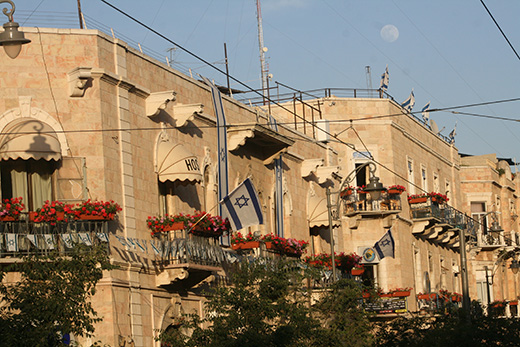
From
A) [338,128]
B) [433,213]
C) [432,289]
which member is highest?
[338,128]

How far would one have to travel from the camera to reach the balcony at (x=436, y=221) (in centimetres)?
5375

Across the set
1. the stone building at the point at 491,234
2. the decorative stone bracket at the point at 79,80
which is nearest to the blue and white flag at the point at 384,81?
the stone building at the point at 491,234

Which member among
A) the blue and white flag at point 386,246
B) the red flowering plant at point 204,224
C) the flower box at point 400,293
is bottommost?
the flower box at point 400,293

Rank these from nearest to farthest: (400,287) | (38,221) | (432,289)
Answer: (38,221)
(400,287)
(432,289)

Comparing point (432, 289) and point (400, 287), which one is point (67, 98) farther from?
point (432, 289)

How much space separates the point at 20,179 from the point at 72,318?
766cm

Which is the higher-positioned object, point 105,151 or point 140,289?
point 105,151

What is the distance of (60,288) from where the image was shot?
68.9ft

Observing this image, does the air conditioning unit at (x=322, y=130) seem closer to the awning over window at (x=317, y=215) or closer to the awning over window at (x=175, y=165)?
the awning over window at (x=317, y=215)

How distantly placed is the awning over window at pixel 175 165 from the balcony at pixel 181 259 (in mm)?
1512

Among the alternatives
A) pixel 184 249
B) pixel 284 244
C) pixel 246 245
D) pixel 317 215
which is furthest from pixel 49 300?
pixel 317 215

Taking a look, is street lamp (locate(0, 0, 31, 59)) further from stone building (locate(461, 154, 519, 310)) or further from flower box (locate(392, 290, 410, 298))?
stone building (locate(461, 154, 519, 310))

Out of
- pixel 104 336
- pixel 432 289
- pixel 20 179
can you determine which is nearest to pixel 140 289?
pixel 104 336

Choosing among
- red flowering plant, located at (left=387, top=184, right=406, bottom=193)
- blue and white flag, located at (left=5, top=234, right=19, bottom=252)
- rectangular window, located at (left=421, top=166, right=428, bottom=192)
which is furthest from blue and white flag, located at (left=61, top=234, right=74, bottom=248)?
rectangular window, located at (left=421, top=166, right=428, bottom=192)
